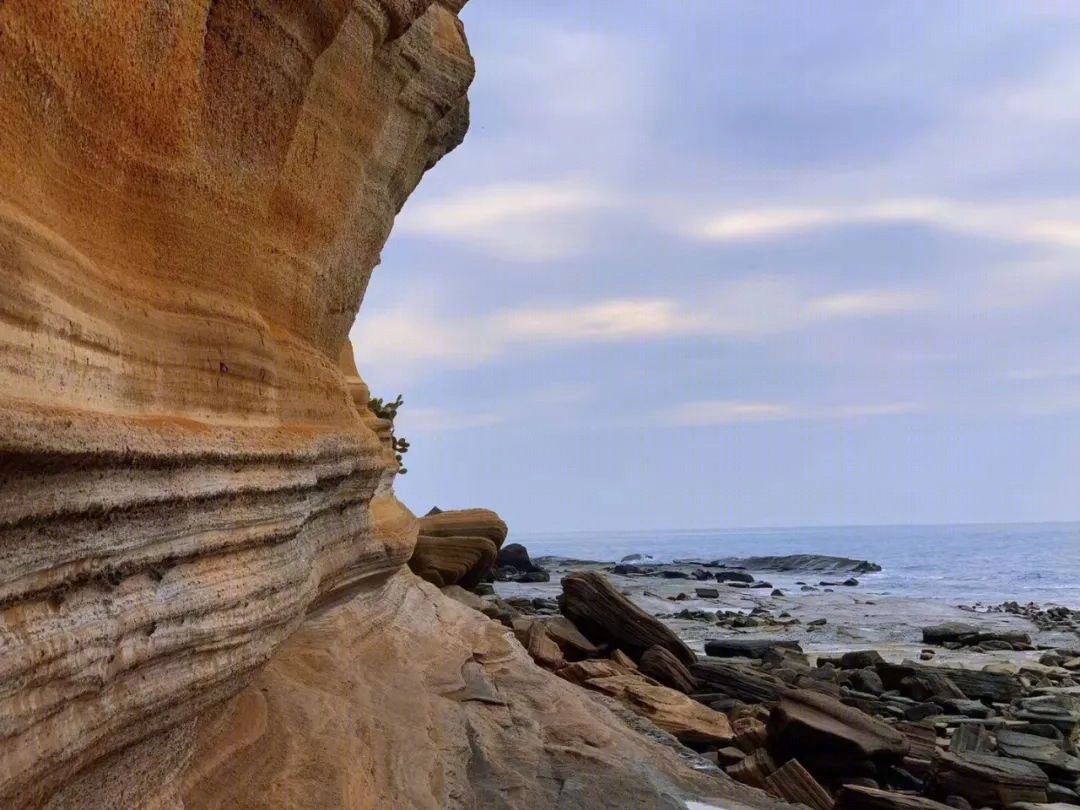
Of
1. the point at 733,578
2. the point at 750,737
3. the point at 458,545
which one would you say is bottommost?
the point at 733,578

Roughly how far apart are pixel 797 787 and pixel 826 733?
39.1 inches

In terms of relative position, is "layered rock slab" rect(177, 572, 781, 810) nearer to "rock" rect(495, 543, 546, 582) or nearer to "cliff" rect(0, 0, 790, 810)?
"cliff" rect(0, 0, 790, 810)

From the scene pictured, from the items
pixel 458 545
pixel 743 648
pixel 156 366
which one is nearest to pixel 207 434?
pixel 156 366

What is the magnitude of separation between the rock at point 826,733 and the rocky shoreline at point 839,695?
1cm

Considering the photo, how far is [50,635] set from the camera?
2.50m

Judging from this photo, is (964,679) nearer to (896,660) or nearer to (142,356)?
(896,660)

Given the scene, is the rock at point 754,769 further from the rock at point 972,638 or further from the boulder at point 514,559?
the boulder at point 514,559

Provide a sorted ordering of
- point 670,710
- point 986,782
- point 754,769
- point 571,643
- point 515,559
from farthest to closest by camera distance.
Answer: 1. point 515,559
2. point 571,643
3. point 670,710
4. point 986,782
5. point 754,769

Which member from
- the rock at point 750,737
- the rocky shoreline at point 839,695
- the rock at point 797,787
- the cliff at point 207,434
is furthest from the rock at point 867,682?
the cliff at point 207,434

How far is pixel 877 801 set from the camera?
6723mm

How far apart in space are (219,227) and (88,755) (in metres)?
2.27

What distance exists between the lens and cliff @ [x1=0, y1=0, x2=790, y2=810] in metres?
2.62

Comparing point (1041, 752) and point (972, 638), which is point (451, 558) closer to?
point (1041, 752)

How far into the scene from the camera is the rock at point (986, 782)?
25.5 feet
